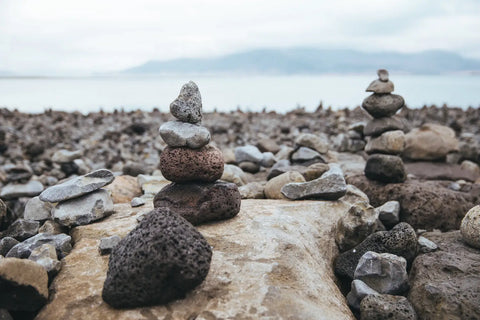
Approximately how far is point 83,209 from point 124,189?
179cm

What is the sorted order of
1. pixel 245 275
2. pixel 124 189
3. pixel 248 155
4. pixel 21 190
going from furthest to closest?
pixel 248 155
pixel 21 190
pixel 124 189
pixel 245 275

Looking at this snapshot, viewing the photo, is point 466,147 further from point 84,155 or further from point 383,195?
point 84,155

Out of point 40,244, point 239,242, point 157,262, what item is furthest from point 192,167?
point 40,244

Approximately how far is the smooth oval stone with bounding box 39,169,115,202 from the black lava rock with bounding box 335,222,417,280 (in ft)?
10.5

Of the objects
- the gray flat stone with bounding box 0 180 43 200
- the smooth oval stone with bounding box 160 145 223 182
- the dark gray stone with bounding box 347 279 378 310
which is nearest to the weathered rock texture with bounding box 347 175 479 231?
the dark gray stone with bounding box 347 279 378 310

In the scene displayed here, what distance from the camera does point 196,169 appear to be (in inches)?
200

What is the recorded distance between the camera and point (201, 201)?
5094 mm

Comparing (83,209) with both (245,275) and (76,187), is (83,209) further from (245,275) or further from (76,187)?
(245,275)

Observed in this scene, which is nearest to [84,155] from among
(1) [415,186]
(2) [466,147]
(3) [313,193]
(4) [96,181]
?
(4) [96,181]

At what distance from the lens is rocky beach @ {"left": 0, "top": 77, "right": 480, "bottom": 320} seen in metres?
3.65

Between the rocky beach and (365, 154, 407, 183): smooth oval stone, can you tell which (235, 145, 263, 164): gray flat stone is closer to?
the rocky beach

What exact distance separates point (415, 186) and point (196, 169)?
12.0 ft

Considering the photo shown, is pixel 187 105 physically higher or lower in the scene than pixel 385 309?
higher

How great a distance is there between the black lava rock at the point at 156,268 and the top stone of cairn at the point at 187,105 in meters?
1.66
